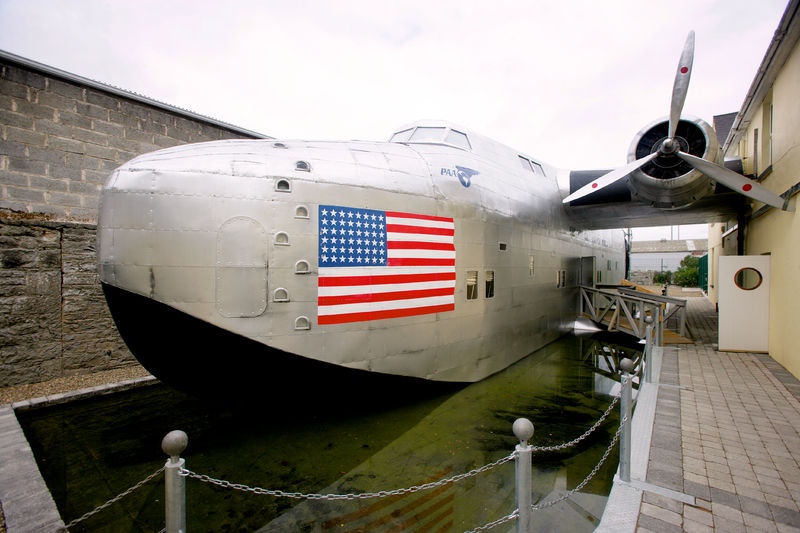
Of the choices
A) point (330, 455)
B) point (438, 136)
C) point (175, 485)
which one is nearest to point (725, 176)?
point (438, 136)

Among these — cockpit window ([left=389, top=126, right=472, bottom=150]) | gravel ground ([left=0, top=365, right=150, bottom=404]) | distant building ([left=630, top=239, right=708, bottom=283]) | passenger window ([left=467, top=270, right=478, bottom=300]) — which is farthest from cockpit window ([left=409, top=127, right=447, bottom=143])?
distant building ([left=630, top=239, right=708, bottom=283])

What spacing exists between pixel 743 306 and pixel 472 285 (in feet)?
22.1

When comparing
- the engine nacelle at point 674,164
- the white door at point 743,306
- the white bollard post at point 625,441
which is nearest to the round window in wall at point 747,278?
the white door at point 743,306

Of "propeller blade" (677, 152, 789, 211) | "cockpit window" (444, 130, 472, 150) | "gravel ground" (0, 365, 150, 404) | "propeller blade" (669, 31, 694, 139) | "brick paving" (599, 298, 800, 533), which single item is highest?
"propeller blade" (669, 31, 694, 139)

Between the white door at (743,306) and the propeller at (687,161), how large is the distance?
181 cm

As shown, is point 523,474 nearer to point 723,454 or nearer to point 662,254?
point 723,454

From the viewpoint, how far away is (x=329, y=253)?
5316 mm

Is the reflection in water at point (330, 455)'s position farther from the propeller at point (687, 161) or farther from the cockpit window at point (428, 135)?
the cockpit window at point (428, 135)

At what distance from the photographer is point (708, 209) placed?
1170 cm

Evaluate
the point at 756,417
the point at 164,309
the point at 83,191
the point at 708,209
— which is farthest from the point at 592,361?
the point at 83,191

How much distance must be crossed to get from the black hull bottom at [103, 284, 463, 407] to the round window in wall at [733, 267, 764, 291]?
29.3 feet

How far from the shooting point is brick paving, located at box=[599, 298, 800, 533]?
325 centimetres

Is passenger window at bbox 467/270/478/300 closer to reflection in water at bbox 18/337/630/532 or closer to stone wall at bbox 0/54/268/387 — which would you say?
reflection in water at bbox 18/337/630/532

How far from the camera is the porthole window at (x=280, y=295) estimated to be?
4953mm
